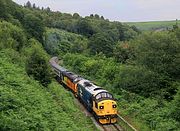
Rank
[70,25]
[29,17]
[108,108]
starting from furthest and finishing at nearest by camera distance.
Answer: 1. [70,25]
2. [29,17]
3. [108,108]

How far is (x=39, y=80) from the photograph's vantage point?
36.9 m

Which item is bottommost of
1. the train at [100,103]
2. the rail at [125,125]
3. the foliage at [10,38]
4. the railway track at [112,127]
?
the railway track at [112,127]

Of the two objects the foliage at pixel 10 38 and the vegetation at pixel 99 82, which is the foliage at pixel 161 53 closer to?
the vegetation at pixel 99 82

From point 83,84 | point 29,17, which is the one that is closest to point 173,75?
point 83,84

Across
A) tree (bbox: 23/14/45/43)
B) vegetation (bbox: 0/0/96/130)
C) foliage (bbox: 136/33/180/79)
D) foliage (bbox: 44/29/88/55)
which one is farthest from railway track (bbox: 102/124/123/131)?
foliage (bbox: 44/29/88/55)

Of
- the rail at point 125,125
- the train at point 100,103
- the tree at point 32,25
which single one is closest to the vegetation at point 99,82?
the rail at point 125,125

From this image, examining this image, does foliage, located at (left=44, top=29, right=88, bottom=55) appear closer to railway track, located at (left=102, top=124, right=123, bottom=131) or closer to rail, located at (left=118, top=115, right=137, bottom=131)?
rail, located at (left=118, top=115, right=137, bottom=131)

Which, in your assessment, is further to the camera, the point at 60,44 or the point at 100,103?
the point at 60,44

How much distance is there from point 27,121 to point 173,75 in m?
26.3

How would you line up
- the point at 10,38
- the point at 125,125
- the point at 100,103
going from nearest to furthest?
the point at 125,125
the point at 100,103
the point at 10,38

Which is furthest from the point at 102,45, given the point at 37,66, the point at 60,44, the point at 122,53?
the point at 37,66

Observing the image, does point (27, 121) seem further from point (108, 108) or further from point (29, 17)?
point (29, 17)

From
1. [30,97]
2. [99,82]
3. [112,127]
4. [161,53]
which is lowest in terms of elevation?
[99,82]

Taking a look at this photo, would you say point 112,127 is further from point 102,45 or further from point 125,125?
point 102,45
